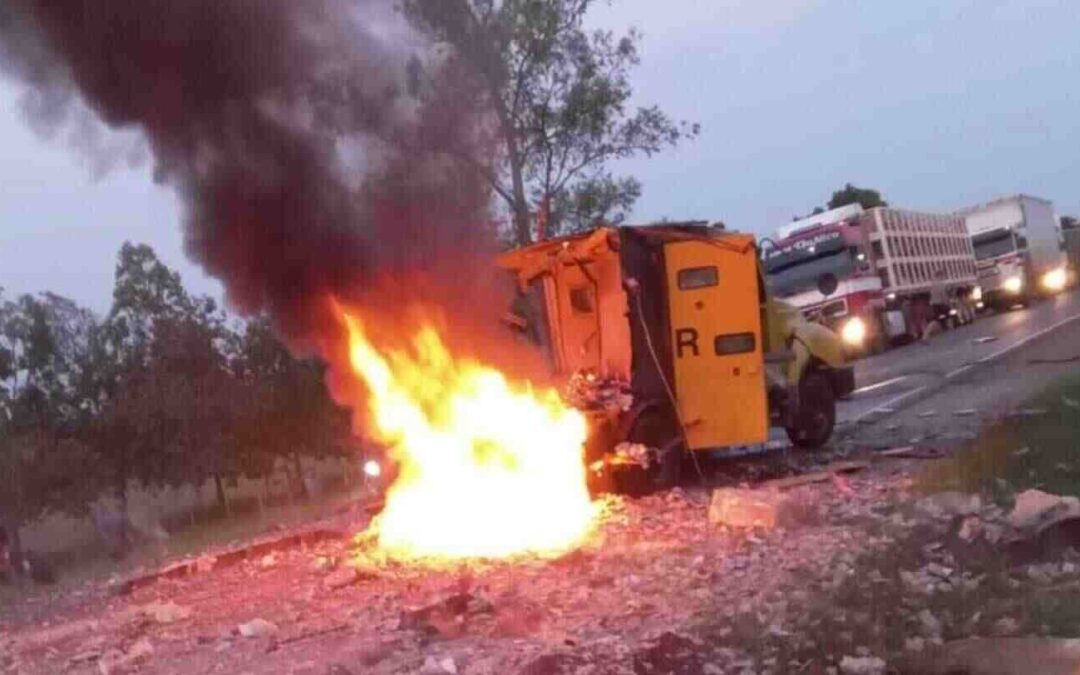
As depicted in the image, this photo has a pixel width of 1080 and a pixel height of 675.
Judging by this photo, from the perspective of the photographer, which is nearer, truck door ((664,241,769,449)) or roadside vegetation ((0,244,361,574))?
truck door ((664,241,769,449))

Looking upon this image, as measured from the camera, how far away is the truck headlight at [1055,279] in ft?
165

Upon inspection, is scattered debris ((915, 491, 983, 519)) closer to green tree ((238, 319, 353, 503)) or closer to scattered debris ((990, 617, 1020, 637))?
scattered debris ((990, 617, 1020, 637))

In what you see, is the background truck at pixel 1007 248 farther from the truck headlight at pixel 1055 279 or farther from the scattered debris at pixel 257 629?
the scattered debris at pixel 257 629

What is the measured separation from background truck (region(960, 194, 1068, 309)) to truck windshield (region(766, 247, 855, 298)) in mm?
13540

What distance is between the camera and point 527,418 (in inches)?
528

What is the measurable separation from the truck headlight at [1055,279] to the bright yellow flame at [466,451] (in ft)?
130

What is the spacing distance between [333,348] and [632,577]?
16.9 feet

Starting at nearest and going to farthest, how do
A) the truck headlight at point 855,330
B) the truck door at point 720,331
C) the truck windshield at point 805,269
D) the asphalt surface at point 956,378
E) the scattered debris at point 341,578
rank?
the scattered debris at point 341,578, the truck door at point 720,331, the asphalt surface at point 956,378, the truck headlight at point 855,330, the truck windshield at point 805,269

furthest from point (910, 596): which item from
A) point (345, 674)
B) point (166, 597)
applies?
point (166, 597)

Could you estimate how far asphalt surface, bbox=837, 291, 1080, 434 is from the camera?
17766mm

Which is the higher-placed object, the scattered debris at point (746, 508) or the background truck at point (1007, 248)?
the background truck at point (1007, 248)

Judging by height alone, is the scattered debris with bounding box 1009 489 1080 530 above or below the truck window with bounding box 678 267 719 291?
below

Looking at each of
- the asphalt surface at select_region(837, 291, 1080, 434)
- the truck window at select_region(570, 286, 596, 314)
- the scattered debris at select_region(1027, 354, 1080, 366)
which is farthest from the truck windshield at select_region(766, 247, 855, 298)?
the truck window at select_region(570, 286, 596, 314)

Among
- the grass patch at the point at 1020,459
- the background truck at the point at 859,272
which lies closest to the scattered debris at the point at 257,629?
the grass patch at the point at 1020,459
